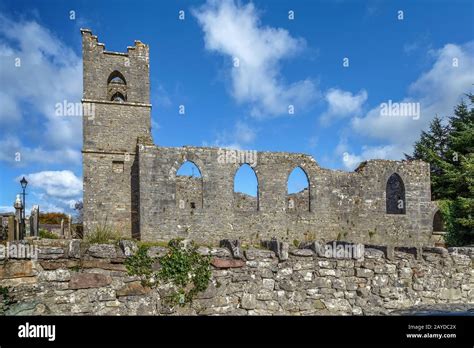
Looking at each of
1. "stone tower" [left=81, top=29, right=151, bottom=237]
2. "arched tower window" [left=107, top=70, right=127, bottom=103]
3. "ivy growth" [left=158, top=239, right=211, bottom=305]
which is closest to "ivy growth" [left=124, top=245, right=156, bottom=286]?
"ivy growth" [left=158, top=239, right=211, bottom=305]

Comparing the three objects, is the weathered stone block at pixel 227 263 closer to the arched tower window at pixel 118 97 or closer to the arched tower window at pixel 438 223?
the arched tower window at pixel 118 97

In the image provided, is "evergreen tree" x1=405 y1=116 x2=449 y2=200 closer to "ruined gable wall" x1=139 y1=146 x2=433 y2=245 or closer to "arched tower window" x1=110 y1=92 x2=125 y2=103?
"ruined gable wall" x1=139 y1=146 x2=433 y2=245

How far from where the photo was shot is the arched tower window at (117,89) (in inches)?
957

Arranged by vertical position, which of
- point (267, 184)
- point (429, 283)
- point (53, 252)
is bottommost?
point (429, 283)

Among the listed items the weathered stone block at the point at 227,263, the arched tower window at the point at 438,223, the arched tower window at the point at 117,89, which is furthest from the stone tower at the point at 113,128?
the arched tower window at the point at 438,223

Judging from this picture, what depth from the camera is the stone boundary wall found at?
5605 millimetres

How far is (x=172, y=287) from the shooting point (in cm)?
613

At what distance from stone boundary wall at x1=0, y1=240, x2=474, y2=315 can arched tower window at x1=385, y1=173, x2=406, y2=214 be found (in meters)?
15.5

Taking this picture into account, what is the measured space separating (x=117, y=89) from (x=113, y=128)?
10.2 feet

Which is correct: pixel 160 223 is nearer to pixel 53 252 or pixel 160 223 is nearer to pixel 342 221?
pixel 342 221

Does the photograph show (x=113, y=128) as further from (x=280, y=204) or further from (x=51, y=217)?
(x=51, y=217)
